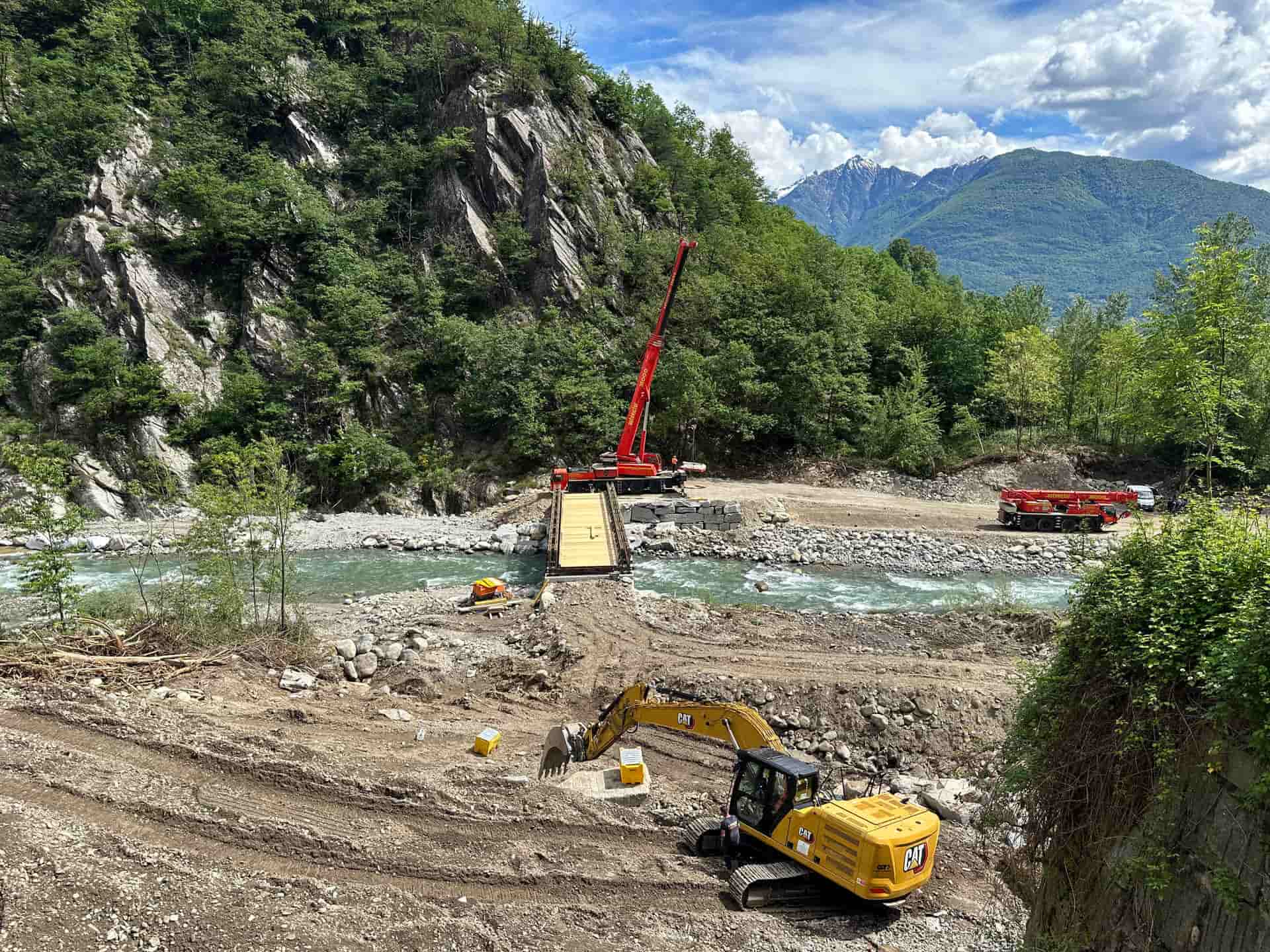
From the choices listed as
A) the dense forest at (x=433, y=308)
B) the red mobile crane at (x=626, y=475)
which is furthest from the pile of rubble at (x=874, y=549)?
the dense forest at (x=433, y=308)

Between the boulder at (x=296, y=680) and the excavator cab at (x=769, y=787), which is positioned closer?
the excavator cab at (x=769, y=787)

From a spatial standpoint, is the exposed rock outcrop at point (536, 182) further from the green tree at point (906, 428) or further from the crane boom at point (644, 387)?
the green tree at point (906, 428)

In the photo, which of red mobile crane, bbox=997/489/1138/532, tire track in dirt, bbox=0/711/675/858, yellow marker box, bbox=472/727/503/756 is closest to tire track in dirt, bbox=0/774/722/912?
tire track in dirt, bbox=0/711/675/858

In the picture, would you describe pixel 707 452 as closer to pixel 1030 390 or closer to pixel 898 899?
pixel 1030 390

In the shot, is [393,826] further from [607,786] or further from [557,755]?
[607,786]

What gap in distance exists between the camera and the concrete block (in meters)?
9.08

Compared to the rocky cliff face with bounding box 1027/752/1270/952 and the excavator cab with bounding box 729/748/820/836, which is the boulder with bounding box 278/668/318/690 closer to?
the excavator cab with bounding box 729/748/820/836

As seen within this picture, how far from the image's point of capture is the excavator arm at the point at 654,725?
27.4 feet

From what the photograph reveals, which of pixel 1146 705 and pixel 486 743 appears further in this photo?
pixel 486 743

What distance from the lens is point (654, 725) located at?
9.19 m

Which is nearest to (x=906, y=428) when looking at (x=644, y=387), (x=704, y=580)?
(x=644, y=387)

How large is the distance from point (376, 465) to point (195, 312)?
42.2 feet

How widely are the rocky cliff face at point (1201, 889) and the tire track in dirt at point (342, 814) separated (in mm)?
4429

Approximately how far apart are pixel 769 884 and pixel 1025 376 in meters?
31.3
